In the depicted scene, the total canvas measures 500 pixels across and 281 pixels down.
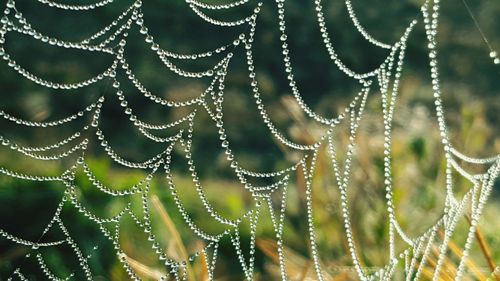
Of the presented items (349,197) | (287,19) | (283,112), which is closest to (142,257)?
A: (349,197)

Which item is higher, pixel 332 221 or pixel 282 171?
pixel 282 171

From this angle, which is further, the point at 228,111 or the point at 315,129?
the point at 228,111

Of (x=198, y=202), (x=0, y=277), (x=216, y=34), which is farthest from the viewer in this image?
(x=216, y=34)

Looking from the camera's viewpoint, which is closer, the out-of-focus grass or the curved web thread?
the curved web thread

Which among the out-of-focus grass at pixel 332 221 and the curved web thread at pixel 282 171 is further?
the out-of-focus grass at pixel 332 221

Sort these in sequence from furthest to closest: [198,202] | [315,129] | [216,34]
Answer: [216,34]
[315,129]
[198,202]

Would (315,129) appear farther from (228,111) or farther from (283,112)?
(228,111)

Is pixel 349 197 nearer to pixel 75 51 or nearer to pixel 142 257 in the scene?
pixel 142 257

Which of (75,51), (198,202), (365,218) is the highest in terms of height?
(75,51)

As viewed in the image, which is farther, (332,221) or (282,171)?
(332,221)

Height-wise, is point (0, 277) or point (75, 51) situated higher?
point (75, 51)

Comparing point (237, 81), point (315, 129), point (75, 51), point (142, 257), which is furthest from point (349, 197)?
point (75, 51)
